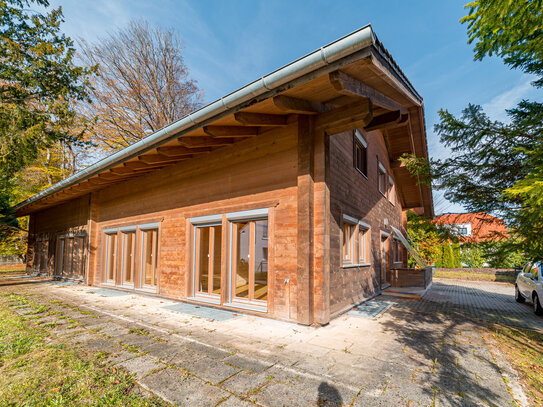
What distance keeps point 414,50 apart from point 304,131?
11.2 m

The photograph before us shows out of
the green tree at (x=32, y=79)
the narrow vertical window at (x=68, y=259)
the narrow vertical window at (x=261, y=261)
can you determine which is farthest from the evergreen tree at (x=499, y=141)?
the narrow vertical window at (x=68, y=259)

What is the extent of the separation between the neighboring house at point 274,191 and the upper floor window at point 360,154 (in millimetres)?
73

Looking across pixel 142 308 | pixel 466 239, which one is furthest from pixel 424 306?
pixel 142 308

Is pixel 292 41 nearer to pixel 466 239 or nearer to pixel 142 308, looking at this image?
pixel 466 239

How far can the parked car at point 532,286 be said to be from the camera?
7.28 meters

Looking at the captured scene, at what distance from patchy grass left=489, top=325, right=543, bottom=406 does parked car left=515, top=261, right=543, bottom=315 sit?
197 centimetres

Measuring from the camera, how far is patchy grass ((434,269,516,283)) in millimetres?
16984

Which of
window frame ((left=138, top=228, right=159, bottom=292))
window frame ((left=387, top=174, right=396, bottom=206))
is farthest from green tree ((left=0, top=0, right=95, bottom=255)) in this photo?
window frame ((left=387, top=174, right=396, bottom=206))

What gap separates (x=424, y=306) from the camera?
789 centimetres

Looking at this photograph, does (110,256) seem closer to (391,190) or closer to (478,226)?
(478,226)

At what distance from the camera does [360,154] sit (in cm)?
906

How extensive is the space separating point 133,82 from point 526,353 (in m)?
18.5

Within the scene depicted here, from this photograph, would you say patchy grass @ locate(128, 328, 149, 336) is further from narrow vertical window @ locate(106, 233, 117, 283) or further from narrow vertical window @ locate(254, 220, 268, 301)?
narrow vertical window @ locate(106, 233, 117, 283)

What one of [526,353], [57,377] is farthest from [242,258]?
[526,353]
